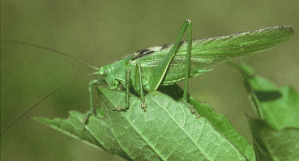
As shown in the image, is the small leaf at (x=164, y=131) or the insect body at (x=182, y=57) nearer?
the small leaf at (x=164, y=131)

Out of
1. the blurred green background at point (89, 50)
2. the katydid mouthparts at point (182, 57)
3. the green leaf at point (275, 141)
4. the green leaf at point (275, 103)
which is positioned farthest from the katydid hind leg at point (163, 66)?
the blurred green background at point (89, 50)

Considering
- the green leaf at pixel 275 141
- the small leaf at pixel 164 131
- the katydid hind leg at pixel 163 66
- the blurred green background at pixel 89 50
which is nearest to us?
the green leaf at pixel 275 141

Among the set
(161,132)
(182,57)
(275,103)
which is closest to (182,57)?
(182,57)

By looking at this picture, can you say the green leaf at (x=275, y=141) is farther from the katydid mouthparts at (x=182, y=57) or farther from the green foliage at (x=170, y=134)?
the katydid mouthparts at (x=182, y=57)

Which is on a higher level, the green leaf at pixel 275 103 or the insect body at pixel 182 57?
the insect body at pixel 182 57

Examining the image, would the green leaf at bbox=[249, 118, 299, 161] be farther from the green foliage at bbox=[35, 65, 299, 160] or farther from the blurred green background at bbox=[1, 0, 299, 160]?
the blurred green background at bbox=[1, 0, 299, 160]

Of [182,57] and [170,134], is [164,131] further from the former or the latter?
[182,57]

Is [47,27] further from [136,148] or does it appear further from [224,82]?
[136,148]
